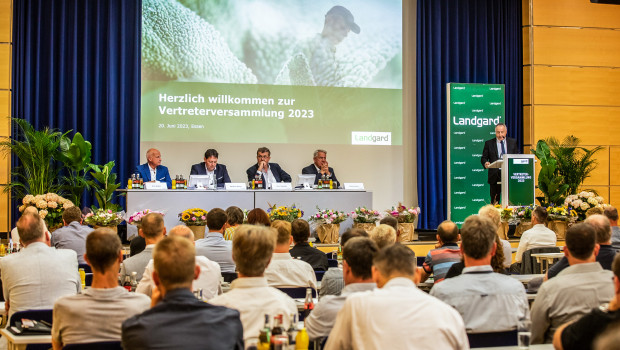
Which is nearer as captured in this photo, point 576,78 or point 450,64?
point 576,78

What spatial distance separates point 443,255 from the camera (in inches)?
181

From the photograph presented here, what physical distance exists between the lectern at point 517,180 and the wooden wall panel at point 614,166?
3400 millimetres

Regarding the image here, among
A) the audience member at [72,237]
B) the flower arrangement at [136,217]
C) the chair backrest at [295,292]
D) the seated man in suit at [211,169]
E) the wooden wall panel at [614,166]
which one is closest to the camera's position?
the chair backrest at [295,292]

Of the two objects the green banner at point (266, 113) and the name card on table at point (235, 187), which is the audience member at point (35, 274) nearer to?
the name card on table at point (235, 187)

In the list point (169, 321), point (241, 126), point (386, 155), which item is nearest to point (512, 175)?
point (386, 155)

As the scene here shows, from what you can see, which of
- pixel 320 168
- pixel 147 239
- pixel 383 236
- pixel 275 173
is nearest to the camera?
Result: pixel 383 236

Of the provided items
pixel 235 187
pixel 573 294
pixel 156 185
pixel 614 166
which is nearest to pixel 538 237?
pixel 573 294

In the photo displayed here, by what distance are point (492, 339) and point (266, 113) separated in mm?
7830

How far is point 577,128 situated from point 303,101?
4.44m

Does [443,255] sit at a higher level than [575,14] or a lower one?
lower

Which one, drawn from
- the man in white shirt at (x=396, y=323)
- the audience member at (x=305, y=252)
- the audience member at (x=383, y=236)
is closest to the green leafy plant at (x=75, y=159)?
the audience member at (x=305, y=252)

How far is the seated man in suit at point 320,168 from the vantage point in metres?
9.52

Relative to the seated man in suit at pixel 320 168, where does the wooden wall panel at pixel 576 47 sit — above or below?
above

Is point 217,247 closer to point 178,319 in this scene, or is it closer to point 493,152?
point 178,319
